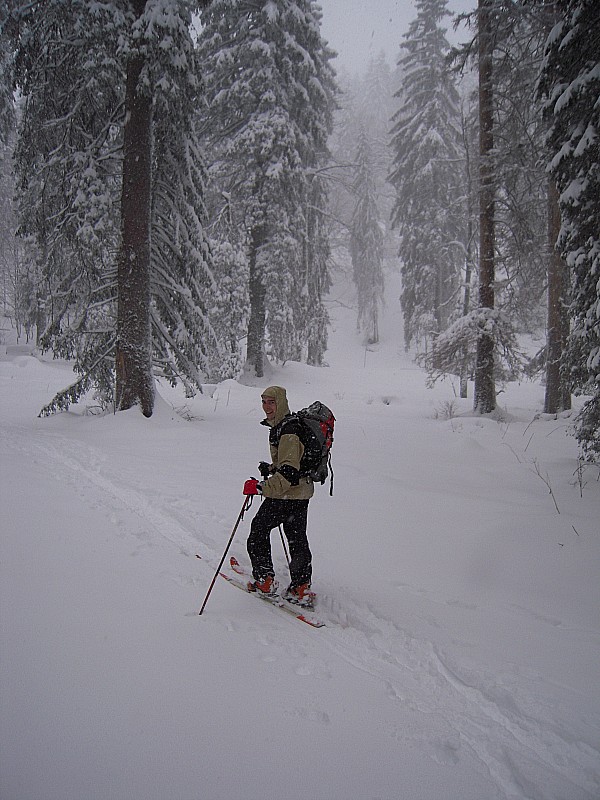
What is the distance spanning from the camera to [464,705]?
2773mm

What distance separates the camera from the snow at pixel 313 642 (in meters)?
2.14

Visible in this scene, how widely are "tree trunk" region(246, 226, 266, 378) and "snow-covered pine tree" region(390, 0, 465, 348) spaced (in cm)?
970

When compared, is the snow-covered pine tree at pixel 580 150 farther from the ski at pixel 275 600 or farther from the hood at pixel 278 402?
the ski at pixel 275 600

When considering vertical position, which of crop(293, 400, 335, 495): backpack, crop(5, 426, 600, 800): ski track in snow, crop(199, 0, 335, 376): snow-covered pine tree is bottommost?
crop(5, 426, 600, 800): ski track in snow

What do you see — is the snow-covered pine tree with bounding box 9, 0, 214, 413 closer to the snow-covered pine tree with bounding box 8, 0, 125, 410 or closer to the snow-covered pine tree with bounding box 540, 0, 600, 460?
the snow-covered pine tree with bounding box 8, 0, 125, 410

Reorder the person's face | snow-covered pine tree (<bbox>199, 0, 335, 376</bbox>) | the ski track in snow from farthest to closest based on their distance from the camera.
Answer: snow-covered pine tree (<bbox>199, 0, 335, 376</bbox>) → the person's face → the ski track in snow

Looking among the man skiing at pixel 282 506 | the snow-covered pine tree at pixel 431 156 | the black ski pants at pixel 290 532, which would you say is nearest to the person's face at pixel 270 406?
the man skiing at pixel 282 506

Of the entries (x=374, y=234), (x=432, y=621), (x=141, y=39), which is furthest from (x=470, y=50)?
(x=374, y=234)

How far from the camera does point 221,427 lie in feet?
34.7

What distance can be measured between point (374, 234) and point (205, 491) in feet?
113

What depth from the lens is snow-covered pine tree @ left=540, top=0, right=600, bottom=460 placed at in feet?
16.9

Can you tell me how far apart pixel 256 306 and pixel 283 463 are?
44.9 ft

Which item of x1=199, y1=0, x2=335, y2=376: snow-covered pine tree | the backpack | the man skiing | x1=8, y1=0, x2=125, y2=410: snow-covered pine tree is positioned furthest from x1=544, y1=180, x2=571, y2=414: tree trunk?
x1=8, y1=0, x2=125, y2=410: snow-covered pine tree

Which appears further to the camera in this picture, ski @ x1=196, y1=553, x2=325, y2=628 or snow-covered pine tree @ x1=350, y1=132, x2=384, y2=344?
snow-covered pine tree @ x1=350, y1=132, x2=384, y2=344
